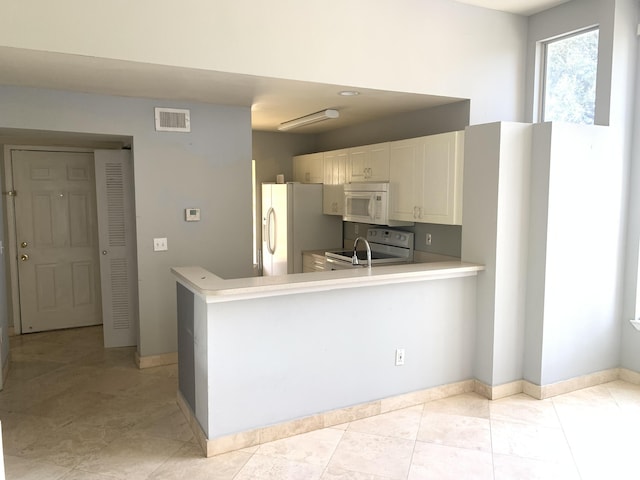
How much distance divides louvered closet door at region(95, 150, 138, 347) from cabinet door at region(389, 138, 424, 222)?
2456 mm

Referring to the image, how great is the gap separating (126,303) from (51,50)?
281 centimetres

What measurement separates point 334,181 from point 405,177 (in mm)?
1387

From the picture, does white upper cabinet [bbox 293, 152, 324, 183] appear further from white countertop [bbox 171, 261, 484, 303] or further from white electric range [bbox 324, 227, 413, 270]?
white countertop [bbox 171, 261, 484, 303]

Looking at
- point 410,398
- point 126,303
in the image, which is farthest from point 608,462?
point 126,303

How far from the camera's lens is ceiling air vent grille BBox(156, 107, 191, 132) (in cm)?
409

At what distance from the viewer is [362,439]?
119 inches

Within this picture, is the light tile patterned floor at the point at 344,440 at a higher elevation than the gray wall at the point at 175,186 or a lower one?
lower

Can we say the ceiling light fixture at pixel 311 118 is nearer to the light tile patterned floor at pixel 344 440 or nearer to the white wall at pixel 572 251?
the white wall at pixel 572 251

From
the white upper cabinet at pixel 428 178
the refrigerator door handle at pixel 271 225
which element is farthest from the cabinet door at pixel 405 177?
the refrigerator door handle at pixel 271 225

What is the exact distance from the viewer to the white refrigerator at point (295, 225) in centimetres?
574

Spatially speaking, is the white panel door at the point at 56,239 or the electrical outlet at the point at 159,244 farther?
the white panel door at the point at 56,239

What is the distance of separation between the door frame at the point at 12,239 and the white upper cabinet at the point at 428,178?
365cm

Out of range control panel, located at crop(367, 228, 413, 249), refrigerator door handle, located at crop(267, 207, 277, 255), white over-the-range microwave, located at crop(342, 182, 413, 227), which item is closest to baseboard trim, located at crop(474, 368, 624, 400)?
range control panel, located at crop(367, 228, 413, 249)

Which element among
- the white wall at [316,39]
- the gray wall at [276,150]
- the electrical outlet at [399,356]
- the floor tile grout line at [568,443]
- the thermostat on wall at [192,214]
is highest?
the white wall at [316,39]
